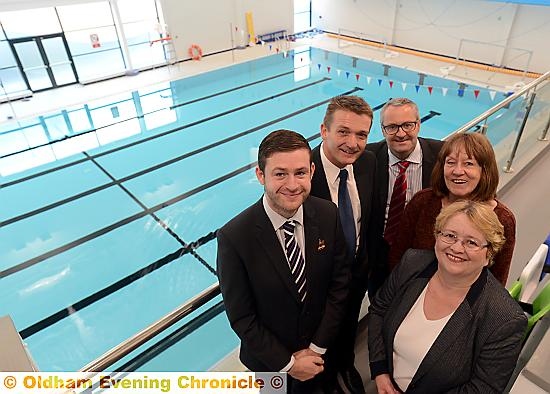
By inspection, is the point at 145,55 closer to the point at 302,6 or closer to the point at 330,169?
the point at 302,6

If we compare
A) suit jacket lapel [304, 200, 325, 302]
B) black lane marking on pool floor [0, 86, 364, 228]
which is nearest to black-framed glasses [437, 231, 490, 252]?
suit jacket lapel [304, 200, 325, 302]

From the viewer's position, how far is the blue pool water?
414cm

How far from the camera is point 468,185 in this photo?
163cm

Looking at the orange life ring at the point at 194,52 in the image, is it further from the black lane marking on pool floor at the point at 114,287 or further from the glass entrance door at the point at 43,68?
the black lane marking on pool floor at the point at 114,287

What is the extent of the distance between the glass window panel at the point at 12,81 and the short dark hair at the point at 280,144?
1127cm

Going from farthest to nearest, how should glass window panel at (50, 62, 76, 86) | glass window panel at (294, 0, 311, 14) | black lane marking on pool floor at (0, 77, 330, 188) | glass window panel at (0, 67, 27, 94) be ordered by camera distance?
glass window panel at (294, 0, 311, 14) < glass window panel at (50, 62, 76, 86) < glass window panel at (0, 67, 27, 94) < black lane marking on pool floor at (0, 77, 330, 188)

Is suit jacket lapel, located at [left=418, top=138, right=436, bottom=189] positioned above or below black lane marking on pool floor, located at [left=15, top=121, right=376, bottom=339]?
above

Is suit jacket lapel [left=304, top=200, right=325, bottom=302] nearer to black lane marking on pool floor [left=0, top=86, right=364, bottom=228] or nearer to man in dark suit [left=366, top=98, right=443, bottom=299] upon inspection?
man in dark suit [left=366, top=98, right=443, bottom=299]

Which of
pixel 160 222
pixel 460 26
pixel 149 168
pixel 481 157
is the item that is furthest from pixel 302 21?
pixel 481 157

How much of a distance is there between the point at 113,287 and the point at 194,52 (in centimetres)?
1006

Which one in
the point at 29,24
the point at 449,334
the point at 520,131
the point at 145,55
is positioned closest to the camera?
the point at 449,334

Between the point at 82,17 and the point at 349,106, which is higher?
the point at 349,106

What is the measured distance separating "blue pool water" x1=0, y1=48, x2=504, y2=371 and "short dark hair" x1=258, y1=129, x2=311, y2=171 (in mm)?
1035

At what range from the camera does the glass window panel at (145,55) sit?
480 inches
